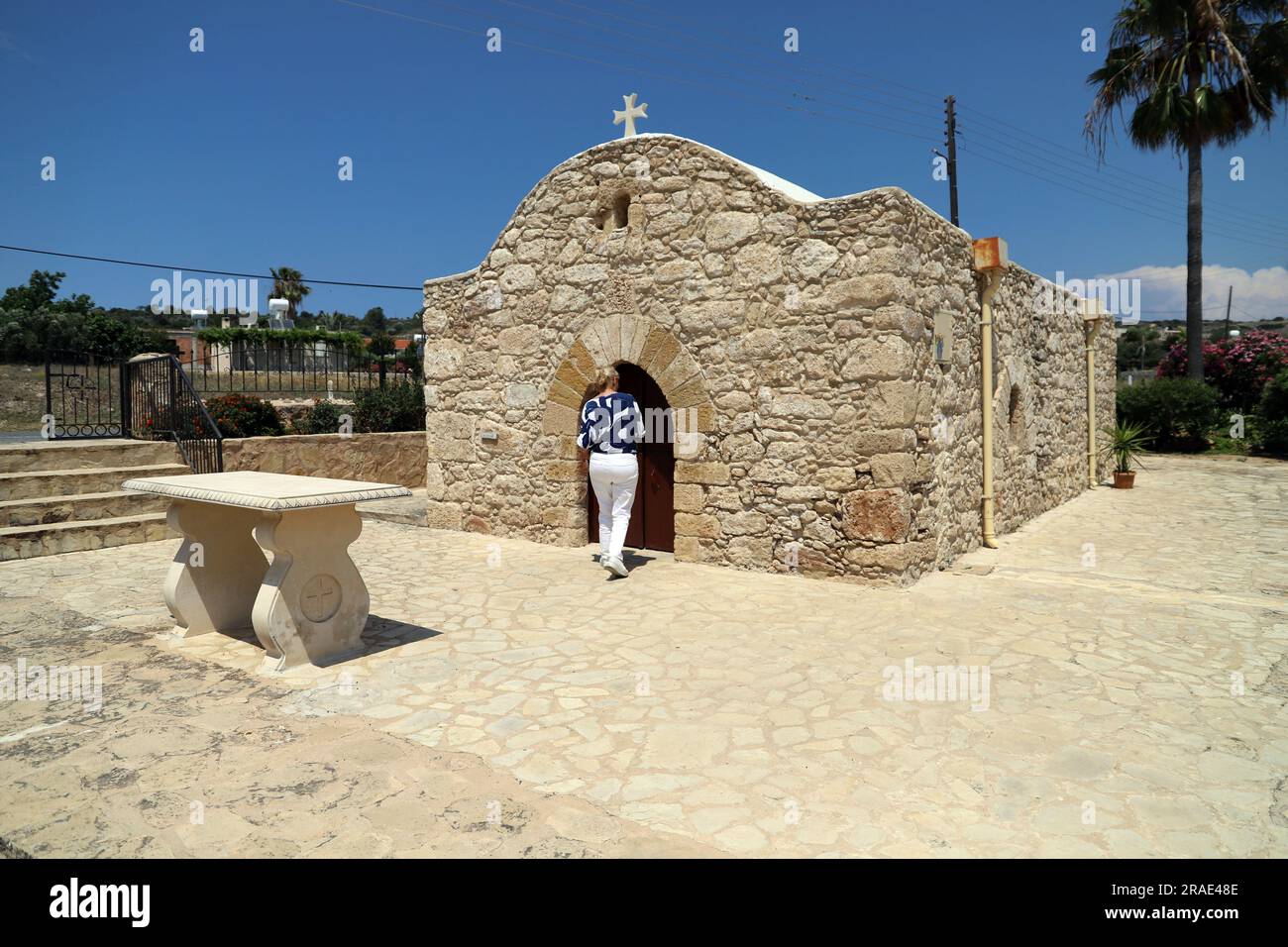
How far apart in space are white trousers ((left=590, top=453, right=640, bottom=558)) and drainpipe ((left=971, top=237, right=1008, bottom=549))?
12.0 ft

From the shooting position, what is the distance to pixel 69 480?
8.12 meters

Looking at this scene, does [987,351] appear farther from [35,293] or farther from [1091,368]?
[35,293]

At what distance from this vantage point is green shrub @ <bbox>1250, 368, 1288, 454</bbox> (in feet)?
51.4

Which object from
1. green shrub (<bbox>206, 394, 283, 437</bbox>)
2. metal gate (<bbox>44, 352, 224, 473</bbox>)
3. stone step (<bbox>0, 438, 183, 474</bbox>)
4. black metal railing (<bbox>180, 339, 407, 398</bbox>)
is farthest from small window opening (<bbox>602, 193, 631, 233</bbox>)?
black metal railing (<bbox>180, 339, 407, 398</bbox>)

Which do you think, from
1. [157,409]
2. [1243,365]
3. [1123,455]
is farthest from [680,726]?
[1243,365]

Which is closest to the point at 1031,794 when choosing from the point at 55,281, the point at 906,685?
the point at 906,685

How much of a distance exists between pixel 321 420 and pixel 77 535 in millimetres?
5292

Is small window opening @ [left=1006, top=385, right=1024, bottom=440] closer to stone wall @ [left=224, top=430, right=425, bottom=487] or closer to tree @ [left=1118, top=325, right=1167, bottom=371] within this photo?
stone wall @ [left=224, top=430, right=425, bottom=487]

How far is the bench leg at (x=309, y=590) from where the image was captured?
420cm

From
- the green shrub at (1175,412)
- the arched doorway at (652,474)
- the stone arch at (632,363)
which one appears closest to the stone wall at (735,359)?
the stone arch at (632,363)

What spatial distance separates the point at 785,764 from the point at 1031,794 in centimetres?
91

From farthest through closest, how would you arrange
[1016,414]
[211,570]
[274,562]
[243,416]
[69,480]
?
1. [243,416]
2. [1016,414]
3. [69,480]
4. [211,570]
5. [274,562]

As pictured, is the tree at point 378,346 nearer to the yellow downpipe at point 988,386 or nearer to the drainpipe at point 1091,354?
the drainpipe at point 1091,354

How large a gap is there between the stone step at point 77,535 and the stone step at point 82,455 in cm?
95
